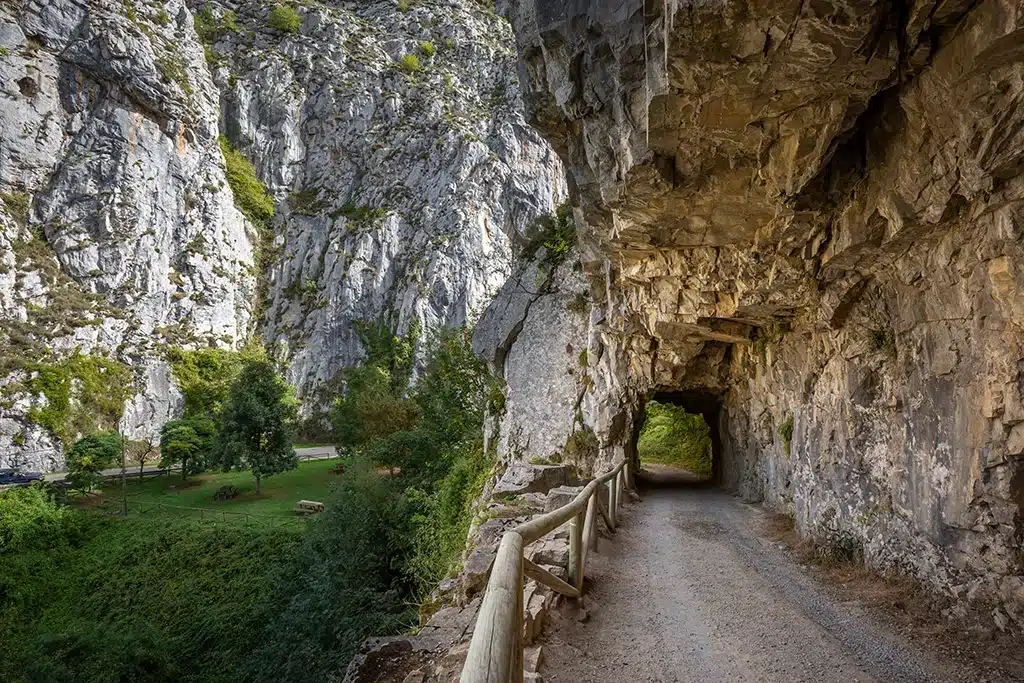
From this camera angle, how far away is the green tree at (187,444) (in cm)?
2462

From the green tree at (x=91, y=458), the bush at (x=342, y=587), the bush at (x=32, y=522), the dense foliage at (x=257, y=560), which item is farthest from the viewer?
the green tree at (x=91, y=458)

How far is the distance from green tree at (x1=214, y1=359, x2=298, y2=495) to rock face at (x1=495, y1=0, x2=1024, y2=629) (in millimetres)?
19802

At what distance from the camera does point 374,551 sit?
1183 cm

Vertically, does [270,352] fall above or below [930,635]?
above

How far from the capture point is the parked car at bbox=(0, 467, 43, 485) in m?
22.9

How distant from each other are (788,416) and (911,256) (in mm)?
5509

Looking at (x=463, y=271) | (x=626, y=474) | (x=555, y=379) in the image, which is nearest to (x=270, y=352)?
(x=463, y=271)

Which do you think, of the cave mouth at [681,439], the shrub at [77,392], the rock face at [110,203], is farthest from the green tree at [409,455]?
the rock face at [110,203]

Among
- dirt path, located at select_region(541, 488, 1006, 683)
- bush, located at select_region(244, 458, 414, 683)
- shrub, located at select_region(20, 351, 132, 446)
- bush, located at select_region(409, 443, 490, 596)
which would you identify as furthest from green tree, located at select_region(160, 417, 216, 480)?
dirt path, located at select_region(541, 488, 1006, 683)

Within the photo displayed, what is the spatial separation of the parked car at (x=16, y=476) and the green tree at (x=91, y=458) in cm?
186

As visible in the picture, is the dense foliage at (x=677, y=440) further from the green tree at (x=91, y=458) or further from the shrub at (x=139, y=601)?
the green tree at (x=91, y=458)

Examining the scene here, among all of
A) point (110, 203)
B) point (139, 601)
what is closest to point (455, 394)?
point (139, 601)

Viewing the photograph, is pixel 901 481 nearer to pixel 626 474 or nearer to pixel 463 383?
pixel 626 474

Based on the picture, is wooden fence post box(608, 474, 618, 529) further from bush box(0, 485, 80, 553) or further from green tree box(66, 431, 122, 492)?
green tree box(66, 431, 122, 492)
